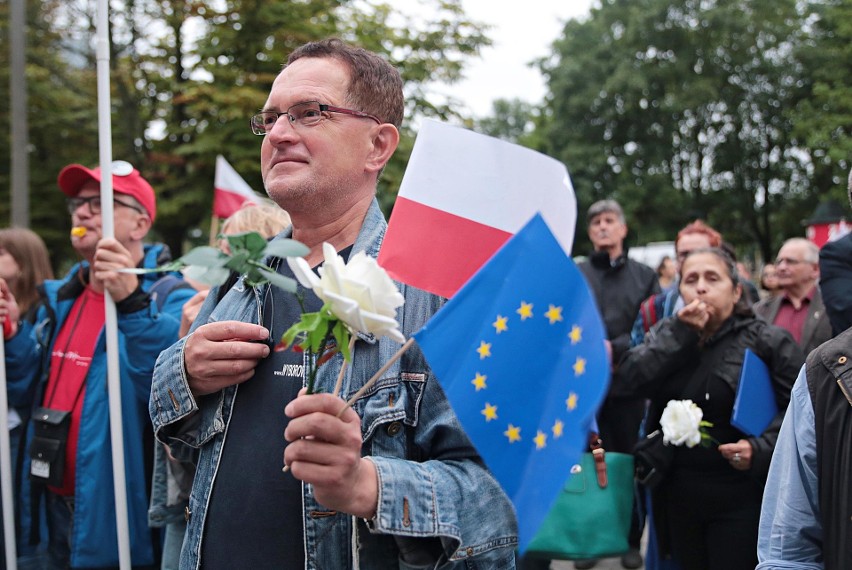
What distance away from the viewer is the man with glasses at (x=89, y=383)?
3164mm

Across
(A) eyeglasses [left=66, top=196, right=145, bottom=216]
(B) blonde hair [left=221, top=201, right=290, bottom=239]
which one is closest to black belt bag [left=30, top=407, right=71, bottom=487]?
(A) eyeglasses [left=66, top=196, right=145, bottom=216]

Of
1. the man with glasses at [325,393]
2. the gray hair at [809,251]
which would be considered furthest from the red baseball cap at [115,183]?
the gray hair at [809,251]

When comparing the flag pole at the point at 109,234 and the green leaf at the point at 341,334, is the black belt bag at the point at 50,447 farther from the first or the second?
the green leaf at the point at 341,334

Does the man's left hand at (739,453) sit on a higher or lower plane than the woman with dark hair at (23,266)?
lower

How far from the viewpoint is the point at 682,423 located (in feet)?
11.3

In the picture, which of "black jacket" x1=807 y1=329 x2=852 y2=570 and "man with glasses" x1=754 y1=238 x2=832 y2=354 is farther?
"man with glasses" x1=754 y1=238 x2=832 y2=354

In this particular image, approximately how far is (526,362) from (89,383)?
247 cm

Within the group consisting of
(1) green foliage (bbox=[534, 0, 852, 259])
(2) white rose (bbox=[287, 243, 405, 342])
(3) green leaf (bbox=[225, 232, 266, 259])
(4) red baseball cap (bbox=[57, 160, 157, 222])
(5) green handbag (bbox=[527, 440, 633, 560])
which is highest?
(1) green foliage (bbox=[534, 0, 852, 259])

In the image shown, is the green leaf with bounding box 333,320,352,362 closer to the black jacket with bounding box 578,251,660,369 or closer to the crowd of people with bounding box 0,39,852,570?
the crowd of people with bounding box 0,39,852,570

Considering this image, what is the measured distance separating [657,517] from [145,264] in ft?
8.98

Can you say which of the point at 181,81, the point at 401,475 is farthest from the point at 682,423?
the point at 181,81

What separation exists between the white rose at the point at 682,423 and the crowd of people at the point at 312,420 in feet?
0.52

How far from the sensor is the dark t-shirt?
1739mm

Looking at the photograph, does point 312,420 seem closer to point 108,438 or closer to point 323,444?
point 323,444
